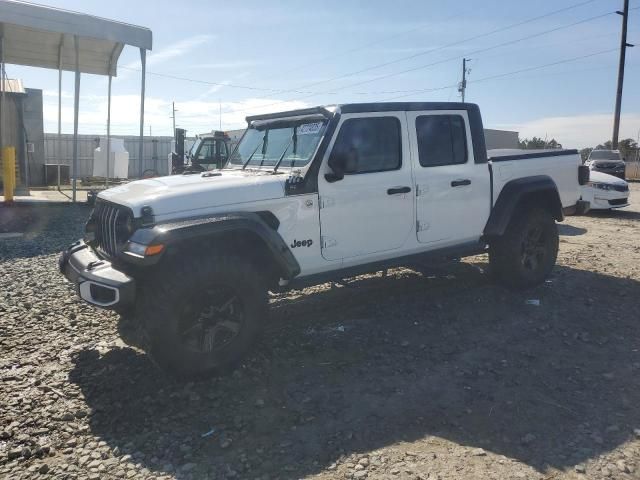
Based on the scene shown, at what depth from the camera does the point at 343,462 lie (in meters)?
2.94

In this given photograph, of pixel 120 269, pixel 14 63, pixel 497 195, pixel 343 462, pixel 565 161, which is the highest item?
pixel 14 63

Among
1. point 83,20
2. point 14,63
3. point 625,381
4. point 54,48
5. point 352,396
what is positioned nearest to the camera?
point 352,396

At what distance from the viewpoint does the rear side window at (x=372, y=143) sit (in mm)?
4676

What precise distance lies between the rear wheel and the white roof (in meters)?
9.84

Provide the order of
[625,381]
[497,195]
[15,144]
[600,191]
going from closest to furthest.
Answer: [625,381] → [497,195] → [600,191] → [15,144]

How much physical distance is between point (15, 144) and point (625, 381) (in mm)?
18211

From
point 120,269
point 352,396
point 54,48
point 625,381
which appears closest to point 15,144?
point 54,48

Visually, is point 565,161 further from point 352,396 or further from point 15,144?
point 15,144

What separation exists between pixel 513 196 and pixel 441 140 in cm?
108

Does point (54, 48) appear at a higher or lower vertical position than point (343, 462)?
higher

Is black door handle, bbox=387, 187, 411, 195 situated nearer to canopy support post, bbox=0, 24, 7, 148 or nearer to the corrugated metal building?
canopy support post, bbox=0, 24, 7, 148

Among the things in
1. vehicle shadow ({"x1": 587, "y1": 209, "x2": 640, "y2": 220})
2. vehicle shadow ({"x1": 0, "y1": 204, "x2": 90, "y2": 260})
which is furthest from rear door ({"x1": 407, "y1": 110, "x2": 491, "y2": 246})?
vehicle shadow ({"x1": 587, "y1": 209, "x2": 640, "y2": 220})

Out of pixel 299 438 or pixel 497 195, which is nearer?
pixel 299 438

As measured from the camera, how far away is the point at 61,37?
13477 mm
